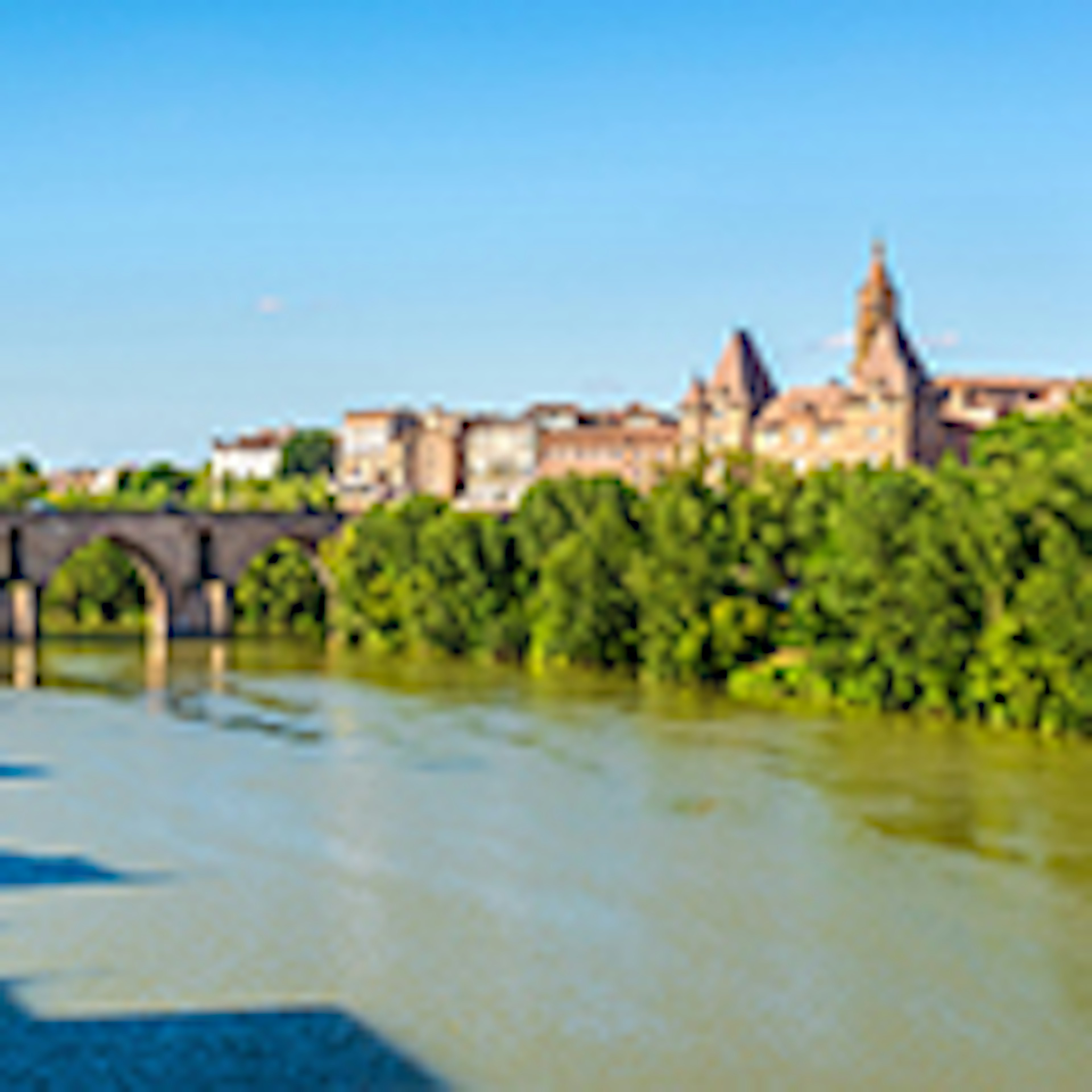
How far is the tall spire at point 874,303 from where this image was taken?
133875 millimetres

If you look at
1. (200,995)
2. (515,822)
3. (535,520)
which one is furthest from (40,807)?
(535,520)

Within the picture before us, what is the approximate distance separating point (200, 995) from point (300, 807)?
43.0 feet

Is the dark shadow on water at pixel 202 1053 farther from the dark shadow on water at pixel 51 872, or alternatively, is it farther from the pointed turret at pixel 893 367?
the pointed turret at pixel 893 367

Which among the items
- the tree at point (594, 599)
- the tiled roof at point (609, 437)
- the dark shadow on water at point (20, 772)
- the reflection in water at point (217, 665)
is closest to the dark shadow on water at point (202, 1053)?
the dark shadow on water at point (20, 772)

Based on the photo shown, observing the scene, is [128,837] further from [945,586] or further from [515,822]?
[945,586]

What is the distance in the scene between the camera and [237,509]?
96.8 meters

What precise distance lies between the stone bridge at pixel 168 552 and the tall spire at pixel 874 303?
51079 mm

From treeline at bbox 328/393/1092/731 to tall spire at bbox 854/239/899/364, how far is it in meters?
51.7

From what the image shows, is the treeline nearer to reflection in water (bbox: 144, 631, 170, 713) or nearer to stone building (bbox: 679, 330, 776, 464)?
reflection in water (bbox: 144, 631, 170, 713)

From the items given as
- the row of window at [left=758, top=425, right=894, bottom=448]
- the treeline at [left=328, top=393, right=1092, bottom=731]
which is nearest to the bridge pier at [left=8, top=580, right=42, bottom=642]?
the treeline at [left=328, top=393, right=1092, bottom=731]

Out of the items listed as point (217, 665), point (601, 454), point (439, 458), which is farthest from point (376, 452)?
point (217, 665)

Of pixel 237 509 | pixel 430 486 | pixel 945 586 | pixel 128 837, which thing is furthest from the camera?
pixel 430 486

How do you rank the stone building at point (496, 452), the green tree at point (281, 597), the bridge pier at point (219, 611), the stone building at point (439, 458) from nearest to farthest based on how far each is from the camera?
the bridge pier at point (219, 611) → the green tree at point (281, 597) → the stone building at point (496, 452) → the stone building at point (439, 458)

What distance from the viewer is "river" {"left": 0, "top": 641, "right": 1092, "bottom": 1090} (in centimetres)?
2067
